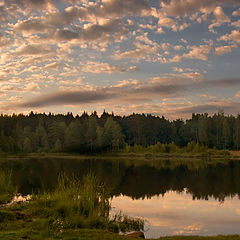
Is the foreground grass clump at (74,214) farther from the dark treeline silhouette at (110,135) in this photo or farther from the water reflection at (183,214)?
the dark treeline silhouette at (110,135)

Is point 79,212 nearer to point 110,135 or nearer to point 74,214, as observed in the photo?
point 74,214

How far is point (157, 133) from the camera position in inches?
5610

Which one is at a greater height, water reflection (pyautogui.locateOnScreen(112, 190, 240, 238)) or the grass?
the grass

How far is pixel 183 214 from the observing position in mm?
21453

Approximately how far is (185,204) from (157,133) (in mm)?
118091

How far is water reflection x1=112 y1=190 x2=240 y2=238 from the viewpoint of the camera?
17.5 m

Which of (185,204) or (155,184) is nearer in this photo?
(185,204)

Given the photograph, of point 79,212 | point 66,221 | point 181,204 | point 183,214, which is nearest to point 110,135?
point 181,204

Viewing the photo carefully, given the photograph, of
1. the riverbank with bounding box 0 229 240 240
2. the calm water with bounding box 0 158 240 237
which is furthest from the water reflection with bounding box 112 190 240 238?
the riverbank with bounding box 0 229 240 240

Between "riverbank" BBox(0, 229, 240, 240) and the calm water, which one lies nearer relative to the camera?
"riverbank" BBox(0, 229, 240, 240)

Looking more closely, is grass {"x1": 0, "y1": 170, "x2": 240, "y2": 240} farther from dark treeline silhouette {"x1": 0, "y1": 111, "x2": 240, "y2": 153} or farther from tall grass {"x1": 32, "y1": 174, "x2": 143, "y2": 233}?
dark treeline silhouette {"x1": 0, "y1": 111, "x2": 240, "y2": 153}

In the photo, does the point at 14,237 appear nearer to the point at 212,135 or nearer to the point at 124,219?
the point at 124,219

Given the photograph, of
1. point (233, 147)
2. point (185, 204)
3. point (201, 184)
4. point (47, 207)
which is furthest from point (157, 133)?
point (47, 207)

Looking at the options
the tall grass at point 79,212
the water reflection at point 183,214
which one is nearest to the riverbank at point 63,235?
the tall grass at point 79,212
